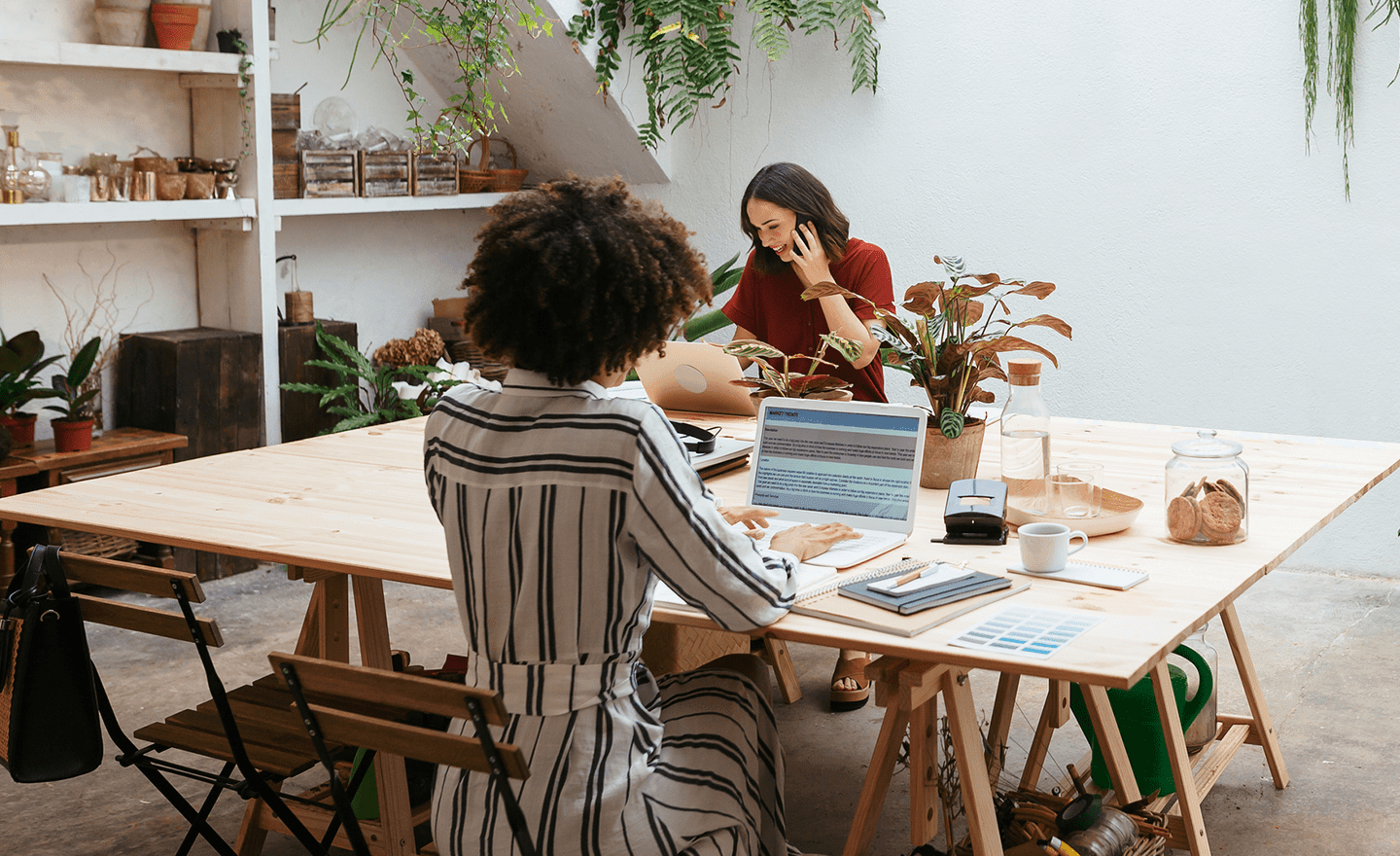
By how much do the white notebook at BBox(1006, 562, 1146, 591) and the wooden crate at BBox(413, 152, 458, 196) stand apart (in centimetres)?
389

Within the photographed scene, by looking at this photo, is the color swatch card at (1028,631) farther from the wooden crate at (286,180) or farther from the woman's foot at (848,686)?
the wooden crate at (286,180)

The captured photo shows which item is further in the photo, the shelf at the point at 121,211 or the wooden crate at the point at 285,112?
the wooden crate at the point at 285,112

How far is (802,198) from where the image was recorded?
3551 mm

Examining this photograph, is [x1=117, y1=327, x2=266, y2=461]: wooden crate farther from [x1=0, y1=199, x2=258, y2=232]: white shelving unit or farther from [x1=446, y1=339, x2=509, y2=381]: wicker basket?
[x1=446, y1=339, x2=509, y2=381]: wicker basket

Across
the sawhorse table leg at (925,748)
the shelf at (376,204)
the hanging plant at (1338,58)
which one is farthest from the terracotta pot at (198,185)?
the hanging plant at (1338,58)

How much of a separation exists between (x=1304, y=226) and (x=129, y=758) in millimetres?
4075

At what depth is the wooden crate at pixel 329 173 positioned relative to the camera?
5.00 metres

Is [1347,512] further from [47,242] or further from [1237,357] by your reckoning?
[47,242]

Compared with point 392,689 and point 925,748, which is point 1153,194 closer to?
point 925,748

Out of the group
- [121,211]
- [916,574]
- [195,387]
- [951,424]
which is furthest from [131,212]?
[916,574]

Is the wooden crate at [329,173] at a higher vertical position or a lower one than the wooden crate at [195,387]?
higher

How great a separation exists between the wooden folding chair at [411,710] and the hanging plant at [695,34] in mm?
3830

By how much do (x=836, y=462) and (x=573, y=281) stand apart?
791mm

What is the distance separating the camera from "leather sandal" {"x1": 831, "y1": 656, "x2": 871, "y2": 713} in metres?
3.55
